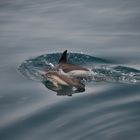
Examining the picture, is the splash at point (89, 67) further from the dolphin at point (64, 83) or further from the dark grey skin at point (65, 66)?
the dark grey skin at point (65, 66)

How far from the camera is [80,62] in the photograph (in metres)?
13.2

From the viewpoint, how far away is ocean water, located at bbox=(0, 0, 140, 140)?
9.19 m

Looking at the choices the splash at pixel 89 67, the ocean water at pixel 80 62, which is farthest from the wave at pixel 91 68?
the ocean water at pixel 80 62

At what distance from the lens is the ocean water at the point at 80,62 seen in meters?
9.19

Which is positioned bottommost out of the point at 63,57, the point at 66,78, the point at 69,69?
the point at 66,78

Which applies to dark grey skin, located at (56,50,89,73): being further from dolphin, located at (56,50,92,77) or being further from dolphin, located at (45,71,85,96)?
dolphin, located at (45,71,85,96)

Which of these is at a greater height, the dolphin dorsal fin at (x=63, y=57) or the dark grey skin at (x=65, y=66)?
the dolphin dorsal fin at (x=63, y=57)

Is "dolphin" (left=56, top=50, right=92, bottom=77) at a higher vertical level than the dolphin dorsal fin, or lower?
lower

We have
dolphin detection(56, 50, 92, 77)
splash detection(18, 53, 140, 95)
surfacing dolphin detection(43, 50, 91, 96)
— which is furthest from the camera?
splash detection(18, 53, 140, 95)

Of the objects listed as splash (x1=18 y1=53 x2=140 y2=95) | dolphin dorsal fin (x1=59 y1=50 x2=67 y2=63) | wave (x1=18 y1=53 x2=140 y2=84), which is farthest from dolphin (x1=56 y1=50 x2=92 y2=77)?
wave (x1=18 y1=53 x2=140 y2=84)

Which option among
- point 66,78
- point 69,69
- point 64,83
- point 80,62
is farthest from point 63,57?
point 80,62

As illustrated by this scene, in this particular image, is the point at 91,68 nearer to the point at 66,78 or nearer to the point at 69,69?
the point at 69,69

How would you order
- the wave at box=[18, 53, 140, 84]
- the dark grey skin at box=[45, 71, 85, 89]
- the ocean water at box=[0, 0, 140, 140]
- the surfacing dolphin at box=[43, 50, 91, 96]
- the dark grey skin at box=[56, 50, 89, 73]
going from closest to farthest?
the ocean water at box=[0, 0, 140, 140] < the surfacing dolphin at box=[43, 50, 91, 96] < the dark grey skin at box=[45, 71, 85, 89] < the dark grey skin at box=[56, 50, 89, 73] < the wave at box=[18, 53, 140, 84]

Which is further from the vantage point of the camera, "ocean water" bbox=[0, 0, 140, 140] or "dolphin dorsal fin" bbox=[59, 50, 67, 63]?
"dolphin dorsal fin" bbox=[59, 50, 67, 63]
